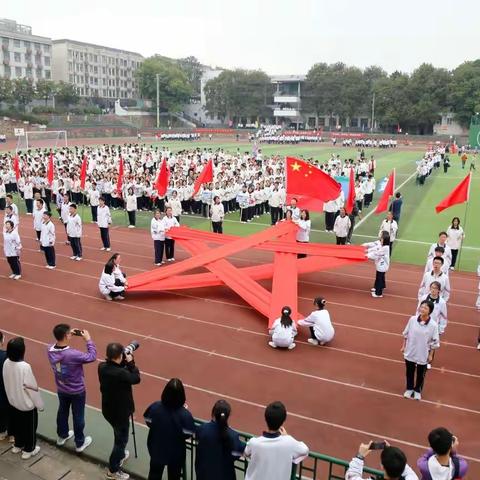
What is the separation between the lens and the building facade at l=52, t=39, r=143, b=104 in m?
89.6

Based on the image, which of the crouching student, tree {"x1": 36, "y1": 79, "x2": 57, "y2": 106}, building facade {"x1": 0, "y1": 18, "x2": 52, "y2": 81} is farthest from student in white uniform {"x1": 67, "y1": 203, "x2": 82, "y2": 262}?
building facade {"x1": 0, "y1": 18, "x2": 52, "y2": 81}

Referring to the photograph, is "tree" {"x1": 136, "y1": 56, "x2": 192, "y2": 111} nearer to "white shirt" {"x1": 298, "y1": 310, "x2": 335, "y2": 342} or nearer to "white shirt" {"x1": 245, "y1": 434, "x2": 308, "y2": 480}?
"white shirt" {"x1": 298, "y1": 310, "x2": 335, "y2": 342}

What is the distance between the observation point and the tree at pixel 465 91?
64250 millimetres

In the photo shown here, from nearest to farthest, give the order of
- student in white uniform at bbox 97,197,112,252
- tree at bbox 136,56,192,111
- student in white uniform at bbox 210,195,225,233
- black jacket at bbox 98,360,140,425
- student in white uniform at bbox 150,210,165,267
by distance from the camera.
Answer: black jacket at bbox 98,360,140,425 → student in white uniform at bbox 150,210,165,267 → student in white uniform at bbox 97,197,112,252 → student in white uniform at bbox 210,195,225,233 → tree at bbox 136,56,192,111

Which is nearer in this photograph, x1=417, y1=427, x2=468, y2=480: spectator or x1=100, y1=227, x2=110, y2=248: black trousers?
x1=417, y1=427, x2=468, y2=480: spectator

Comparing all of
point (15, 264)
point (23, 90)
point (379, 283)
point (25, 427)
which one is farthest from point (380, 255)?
point (23, 90)

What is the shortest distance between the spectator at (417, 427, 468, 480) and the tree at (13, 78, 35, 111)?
247 feet

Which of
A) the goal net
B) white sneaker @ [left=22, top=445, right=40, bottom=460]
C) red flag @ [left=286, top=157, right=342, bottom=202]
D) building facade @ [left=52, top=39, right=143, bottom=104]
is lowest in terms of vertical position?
white sneaker @ [left=22, top=445, right=40, bottom=460]

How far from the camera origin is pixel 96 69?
310ft

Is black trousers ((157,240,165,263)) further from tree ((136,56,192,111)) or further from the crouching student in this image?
tree ((136,56,192,111))

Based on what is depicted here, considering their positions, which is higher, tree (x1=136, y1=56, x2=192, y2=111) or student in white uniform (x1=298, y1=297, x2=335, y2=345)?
tree (x1=136, y1=56, x2=192, y2=111)

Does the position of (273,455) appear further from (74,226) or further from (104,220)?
(104,220)

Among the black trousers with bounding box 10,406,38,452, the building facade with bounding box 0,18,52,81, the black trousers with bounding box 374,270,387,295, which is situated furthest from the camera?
the building facade with bounding box 0,18,52,81

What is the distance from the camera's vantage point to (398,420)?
6523 mm
